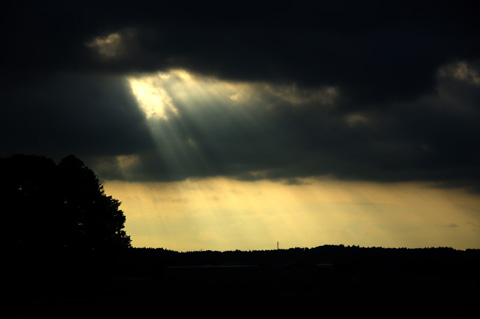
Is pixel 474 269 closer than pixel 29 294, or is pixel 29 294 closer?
pixel 29 294

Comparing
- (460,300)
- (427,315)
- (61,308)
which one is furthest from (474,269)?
(61,308)

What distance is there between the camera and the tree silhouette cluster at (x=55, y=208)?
3615 inches

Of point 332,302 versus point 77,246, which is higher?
point 77,246

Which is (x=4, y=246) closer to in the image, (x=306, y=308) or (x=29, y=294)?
(x=29, y=294)

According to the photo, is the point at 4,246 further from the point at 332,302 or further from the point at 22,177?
the point at 332,302

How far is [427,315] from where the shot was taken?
67.4m

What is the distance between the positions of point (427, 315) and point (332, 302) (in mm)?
20446

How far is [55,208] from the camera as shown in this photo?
94.8 meters

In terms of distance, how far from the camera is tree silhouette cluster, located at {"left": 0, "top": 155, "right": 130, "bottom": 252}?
91812mm

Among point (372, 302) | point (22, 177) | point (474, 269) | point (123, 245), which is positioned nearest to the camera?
point (372, 302)

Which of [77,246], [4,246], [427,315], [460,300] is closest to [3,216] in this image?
[4,246]

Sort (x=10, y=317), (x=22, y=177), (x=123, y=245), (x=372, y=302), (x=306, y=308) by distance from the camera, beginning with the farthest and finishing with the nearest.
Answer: (x=123, y=245)
(x=22, y=177)
(x=372, y=302)
(x=306, y=308)
(x=10, y=317)

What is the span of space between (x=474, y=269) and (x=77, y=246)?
442 ft

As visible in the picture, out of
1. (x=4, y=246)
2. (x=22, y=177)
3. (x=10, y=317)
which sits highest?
(x=22, y=177)
